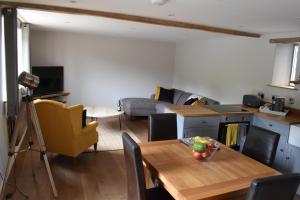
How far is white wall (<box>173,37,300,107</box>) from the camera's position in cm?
423

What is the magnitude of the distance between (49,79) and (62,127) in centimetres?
303

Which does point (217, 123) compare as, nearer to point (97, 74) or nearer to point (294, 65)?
point (294, 65)

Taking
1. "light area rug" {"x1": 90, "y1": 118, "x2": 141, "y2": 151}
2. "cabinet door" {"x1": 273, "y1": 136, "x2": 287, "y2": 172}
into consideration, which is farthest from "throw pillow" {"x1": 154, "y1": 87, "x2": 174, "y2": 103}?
"cabinet door" {"x1": 273, "y1": 136, "x2": 287, "y2": 172}

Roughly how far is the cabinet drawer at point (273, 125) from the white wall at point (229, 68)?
25.6 inches

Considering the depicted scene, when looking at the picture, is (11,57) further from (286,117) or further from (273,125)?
(286,117)

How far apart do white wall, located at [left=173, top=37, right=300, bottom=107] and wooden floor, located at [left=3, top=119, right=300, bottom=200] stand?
2092 mm

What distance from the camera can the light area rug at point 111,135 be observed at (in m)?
4.27

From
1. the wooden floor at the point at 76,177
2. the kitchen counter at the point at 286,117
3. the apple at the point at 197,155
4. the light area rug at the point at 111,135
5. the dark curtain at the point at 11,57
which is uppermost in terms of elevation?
the dark curtain at the point at 11,57

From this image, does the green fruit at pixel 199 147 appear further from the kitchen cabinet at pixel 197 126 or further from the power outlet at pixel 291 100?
the power outlet at pixel 291 100

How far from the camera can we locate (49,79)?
5.93 m

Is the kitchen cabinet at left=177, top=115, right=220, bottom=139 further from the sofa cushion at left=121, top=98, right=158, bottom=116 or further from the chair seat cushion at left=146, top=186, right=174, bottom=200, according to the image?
the sofa cushion at left=121, top=98, right=158, bottom=116

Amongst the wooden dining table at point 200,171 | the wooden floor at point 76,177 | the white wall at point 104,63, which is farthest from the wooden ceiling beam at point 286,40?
the white wall at point 104,63

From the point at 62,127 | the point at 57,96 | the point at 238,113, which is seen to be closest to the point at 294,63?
the point at 238,113

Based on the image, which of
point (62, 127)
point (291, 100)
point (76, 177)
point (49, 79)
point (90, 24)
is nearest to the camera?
point (76, 177)
